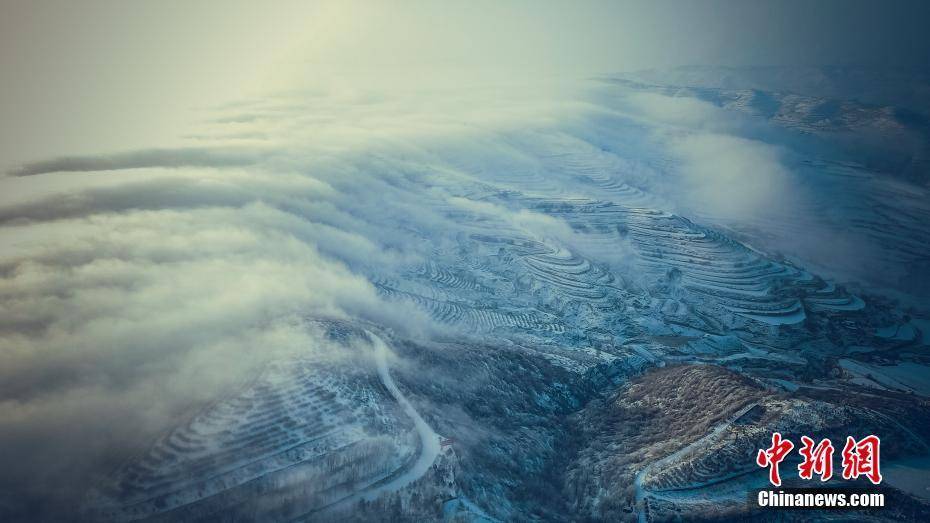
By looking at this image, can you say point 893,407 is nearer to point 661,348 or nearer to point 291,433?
point 661,348

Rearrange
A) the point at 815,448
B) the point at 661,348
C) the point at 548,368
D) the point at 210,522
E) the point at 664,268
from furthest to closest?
the point at 664,268, the point at 661,348, the point at 548,368, the point at 815,448, the point at 210,522

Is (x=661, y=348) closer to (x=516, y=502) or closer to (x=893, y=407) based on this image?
(x=893, y=407)

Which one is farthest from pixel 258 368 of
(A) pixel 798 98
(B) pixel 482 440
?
(A) pixel 798 98

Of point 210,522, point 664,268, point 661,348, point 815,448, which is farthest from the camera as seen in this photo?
point 664,268

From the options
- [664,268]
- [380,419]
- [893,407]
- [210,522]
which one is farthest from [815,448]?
[664,268]

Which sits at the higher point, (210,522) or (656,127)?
(656,127)

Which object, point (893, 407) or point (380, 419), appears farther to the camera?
point (893, 407)

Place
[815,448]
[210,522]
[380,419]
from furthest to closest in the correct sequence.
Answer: [380,419]
[815,448]
[210,522]

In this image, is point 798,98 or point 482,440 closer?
point 482,440

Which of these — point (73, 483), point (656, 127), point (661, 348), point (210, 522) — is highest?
point (656, 127)
